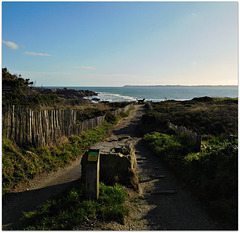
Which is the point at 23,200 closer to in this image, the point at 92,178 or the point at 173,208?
the point at 92,178

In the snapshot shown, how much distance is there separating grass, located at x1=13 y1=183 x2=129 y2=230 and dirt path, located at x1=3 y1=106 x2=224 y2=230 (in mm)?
194

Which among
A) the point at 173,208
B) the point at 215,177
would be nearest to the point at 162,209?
the point at 173,208

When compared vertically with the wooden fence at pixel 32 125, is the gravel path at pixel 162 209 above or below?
below

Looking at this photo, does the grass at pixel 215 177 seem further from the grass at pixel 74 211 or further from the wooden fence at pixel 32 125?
the wooden fence at pixel 32 125

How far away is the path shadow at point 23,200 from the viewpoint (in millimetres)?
4562

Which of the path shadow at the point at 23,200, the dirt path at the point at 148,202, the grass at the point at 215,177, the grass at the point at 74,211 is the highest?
the grass at the point at 215,177

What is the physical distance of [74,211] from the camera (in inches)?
158

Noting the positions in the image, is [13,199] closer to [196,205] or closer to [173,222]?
[173,222]

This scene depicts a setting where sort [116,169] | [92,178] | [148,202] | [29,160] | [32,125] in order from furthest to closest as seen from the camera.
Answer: [32,125] → [29,160] → [116,169] → [148,202] → [92,178]

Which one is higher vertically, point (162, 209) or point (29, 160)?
point (29, 160)

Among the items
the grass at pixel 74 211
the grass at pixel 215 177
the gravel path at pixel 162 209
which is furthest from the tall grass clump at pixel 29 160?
the grass at pixel 215 177

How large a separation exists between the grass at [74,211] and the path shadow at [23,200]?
0.40 metres

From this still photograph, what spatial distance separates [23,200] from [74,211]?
2132 millimetres

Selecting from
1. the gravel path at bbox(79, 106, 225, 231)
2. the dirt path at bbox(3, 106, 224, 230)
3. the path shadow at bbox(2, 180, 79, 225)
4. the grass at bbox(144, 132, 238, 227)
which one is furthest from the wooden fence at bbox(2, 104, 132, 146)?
the grass at bbox(144, 132, 238, 227)
